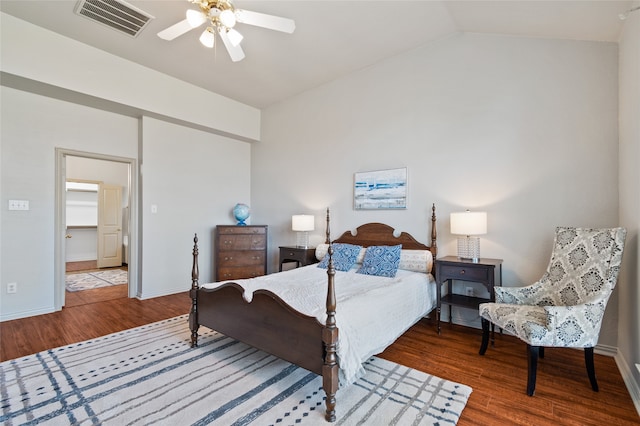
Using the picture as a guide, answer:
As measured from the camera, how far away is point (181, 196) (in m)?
4.87

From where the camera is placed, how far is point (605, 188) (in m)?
2.62

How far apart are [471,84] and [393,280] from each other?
238 cm

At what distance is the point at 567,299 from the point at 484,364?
2.78 ft

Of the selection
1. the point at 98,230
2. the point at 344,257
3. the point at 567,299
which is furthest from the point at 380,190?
the point at 98,230

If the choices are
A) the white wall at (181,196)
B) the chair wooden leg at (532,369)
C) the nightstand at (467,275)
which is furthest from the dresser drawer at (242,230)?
the chair wooden leg at (532,369)

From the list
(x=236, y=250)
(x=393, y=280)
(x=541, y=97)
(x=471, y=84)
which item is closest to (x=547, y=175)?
(x=541, y=97)

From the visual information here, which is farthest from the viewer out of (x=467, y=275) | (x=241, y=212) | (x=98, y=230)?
(x=98, y=230)

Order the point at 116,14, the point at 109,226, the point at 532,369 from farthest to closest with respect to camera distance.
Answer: the point at 109,226 < the point at 116,14 < the point at 532,369

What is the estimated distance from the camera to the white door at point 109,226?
→ 699 centimetres

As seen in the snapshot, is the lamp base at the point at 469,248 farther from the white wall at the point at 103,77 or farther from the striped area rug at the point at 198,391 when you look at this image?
the white wall at the point at 103,77

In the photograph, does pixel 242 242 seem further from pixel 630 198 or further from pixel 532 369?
pixel 630 198

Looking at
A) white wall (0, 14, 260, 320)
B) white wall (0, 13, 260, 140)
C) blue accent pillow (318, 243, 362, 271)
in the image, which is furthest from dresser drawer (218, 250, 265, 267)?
white wall (0, 13, 260, 140)

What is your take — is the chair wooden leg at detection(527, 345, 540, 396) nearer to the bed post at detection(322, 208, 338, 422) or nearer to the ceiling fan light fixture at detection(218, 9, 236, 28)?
the bed post at detection(322, 208, 338, 422)

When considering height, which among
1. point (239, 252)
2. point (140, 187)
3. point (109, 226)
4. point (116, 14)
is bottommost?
point (239, 252)
